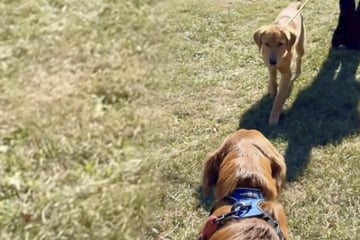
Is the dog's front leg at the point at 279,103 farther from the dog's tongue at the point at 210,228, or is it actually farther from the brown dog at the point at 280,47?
the dog's tongue at the point at 210,228

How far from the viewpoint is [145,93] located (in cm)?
550

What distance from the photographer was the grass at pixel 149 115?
4.11 m

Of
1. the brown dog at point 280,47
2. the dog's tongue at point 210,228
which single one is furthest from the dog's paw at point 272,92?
the dog's tongue at point 210,228

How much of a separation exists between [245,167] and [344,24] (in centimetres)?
317

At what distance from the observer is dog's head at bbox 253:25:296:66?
4.76 m

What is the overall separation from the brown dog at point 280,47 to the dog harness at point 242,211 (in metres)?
1.95

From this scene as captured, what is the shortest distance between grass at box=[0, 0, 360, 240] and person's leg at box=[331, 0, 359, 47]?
14 cm

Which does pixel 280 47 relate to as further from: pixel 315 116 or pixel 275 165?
pixel 275 165

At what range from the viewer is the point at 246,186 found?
3061 millimetres

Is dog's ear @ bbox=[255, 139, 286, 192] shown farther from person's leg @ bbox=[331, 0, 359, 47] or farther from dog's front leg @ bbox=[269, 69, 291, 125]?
person's leg @ bbox=[331, 0, 359, 47]

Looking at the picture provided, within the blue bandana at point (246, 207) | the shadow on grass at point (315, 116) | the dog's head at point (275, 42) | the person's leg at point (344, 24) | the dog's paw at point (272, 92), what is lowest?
the shadow on grass at point (315, 116)

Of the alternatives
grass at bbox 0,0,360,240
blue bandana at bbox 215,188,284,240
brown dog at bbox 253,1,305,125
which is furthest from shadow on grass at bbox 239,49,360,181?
blue bandana at bbox 215,188,284,240

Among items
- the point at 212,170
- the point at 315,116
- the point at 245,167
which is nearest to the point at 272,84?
the point at 315,116

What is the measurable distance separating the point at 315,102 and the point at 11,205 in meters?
2.46
